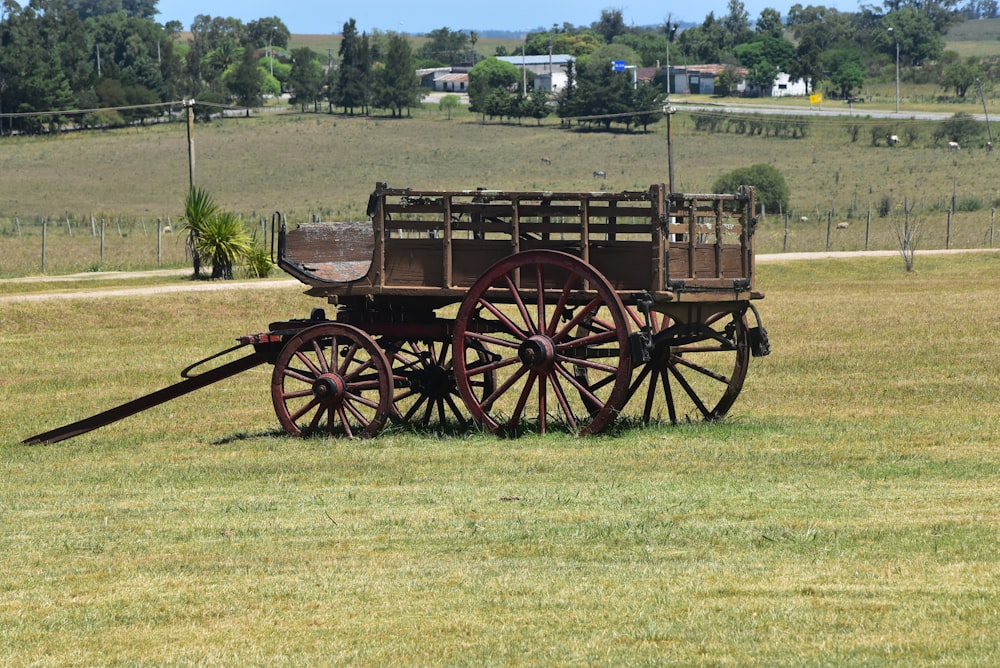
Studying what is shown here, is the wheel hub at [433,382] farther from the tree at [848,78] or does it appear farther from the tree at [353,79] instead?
the tree at [848,78]

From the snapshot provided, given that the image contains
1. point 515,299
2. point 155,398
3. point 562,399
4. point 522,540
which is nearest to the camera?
point 522,540

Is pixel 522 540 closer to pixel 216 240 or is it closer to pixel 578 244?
pixel 578 244

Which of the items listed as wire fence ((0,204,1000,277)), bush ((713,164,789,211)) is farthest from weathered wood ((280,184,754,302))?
bush ((713,164,789,211))

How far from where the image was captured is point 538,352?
46.8ft

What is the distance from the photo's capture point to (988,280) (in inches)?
1465

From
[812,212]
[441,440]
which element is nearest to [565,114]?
[812,212]

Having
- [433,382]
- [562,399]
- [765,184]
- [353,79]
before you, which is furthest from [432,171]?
[562,399]

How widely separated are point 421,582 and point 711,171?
3475 inches

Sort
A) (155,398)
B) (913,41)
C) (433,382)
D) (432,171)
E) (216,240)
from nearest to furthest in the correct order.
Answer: (155,398), (433,382), (216,240), (432,171), (913,41)

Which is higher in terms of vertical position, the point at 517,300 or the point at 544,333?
the point at 517,300

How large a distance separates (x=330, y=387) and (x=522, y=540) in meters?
5.54

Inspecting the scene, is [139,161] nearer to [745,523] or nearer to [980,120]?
[980,120]

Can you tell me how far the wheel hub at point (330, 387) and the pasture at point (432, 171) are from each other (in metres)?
36.4

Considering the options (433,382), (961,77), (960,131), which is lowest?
(433,382)
